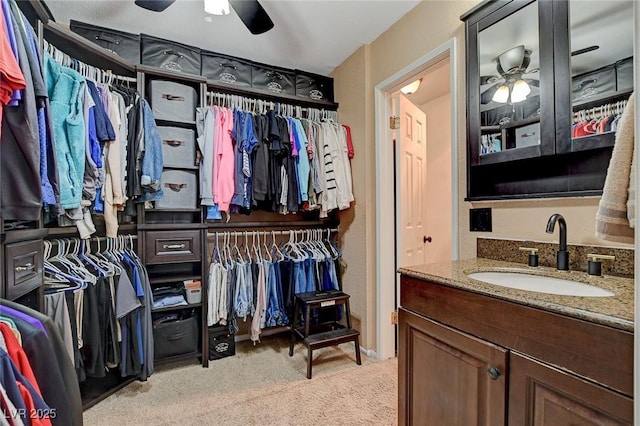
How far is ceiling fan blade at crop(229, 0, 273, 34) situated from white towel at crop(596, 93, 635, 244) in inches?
68.3

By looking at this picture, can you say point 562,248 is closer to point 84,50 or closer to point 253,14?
point 253,14

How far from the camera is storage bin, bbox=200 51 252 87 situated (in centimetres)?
253

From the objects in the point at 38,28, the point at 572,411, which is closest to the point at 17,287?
the point at 38,28

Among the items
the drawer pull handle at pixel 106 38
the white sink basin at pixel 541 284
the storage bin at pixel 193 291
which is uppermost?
the drawer pull handle at pixel 106 38

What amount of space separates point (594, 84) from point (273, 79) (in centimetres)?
228

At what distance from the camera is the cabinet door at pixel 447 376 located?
926mm

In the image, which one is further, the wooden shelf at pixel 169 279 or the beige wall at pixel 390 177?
the wooden shelf at pixel 169 279

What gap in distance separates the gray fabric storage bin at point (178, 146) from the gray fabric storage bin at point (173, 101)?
0.08 m

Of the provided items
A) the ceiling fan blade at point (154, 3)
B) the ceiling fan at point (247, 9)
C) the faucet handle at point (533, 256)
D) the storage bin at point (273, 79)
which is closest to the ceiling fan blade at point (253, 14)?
the ceiling fan at point (247, 9)

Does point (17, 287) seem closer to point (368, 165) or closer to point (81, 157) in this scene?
point (81, 157)

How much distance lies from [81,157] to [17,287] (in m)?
0.74

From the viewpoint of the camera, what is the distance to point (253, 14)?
1.77 metres

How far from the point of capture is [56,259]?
1788 millimetres

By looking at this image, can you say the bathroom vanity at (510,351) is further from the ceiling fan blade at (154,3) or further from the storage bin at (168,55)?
the storage bin at (168,55)
